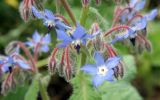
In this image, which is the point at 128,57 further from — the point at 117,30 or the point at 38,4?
the point at 38,4

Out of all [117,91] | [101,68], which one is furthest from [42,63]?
[101,68]

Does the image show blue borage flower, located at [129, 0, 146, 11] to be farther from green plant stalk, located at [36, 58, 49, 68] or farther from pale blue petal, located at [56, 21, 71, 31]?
green plant stalk, located at [36, 58, 49, 68]

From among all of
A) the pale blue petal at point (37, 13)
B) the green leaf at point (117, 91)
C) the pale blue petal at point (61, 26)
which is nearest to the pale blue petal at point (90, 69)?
the pale blue petal at point (61, 26)

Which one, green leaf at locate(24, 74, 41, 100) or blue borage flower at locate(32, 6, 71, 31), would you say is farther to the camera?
green leaf at locate(24, 74, 41, 100)

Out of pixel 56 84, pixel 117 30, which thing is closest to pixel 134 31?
pixel 117 30

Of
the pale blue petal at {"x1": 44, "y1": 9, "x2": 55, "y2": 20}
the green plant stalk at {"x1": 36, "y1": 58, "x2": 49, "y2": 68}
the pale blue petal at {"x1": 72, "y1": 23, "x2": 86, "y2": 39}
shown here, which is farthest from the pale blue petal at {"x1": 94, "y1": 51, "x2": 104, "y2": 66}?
the green plant stalk at {"x1": 36, "y1": 58, "x2": 49, "y2": 68}
